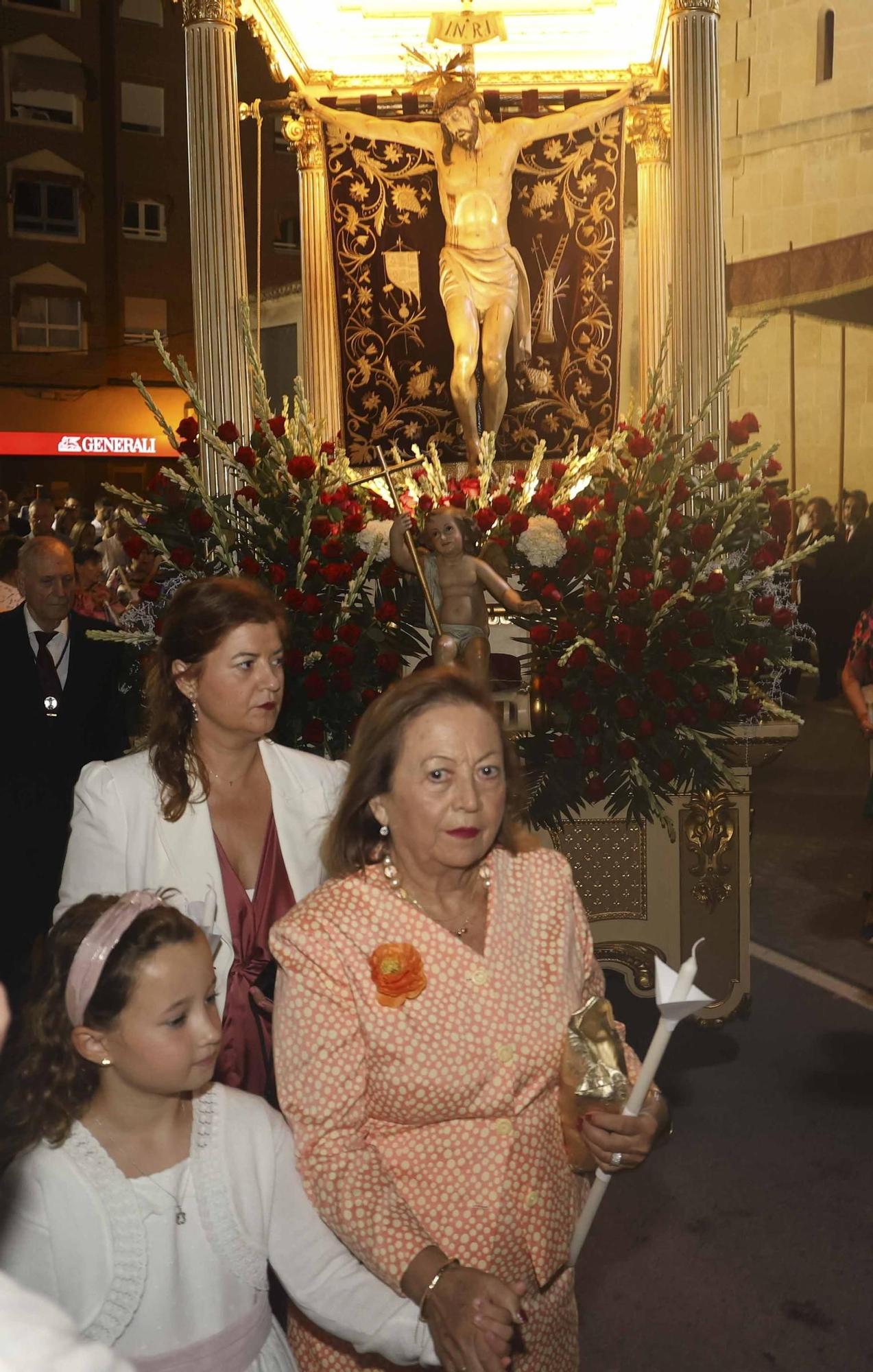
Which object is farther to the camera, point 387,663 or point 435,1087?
point 387,663

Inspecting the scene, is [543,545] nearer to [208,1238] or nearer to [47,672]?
[47,672]

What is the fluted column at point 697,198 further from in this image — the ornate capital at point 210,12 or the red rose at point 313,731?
the red rose at point 313,731

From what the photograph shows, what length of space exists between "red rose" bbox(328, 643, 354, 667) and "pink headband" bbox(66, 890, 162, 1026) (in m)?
2.35

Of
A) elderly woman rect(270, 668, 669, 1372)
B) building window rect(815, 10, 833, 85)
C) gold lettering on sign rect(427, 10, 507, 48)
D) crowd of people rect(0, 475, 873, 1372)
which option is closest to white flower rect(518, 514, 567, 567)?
crowd of people rect(0, 475, 873, 1372)

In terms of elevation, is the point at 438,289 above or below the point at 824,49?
below

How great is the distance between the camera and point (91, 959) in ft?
6.57

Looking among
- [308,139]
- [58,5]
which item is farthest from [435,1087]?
[58,5]

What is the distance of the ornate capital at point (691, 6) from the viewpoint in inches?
269

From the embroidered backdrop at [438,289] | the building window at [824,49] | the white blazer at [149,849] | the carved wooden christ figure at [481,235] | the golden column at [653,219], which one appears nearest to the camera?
the white blazer at [149,849]

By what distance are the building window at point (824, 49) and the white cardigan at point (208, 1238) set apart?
1798cm

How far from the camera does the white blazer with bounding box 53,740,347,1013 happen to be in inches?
104

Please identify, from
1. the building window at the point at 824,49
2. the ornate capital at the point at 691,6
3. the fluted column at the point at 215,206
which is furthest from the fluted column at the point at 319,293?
the building window at the point at 824,49

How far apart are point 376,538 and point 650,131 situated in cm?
514

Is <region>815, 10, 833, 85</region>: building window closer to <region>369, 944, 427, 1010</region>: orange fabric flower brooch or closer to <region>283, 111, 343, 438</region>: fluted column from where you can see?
<region>283, 111, 343, 438</region>: fluted column
